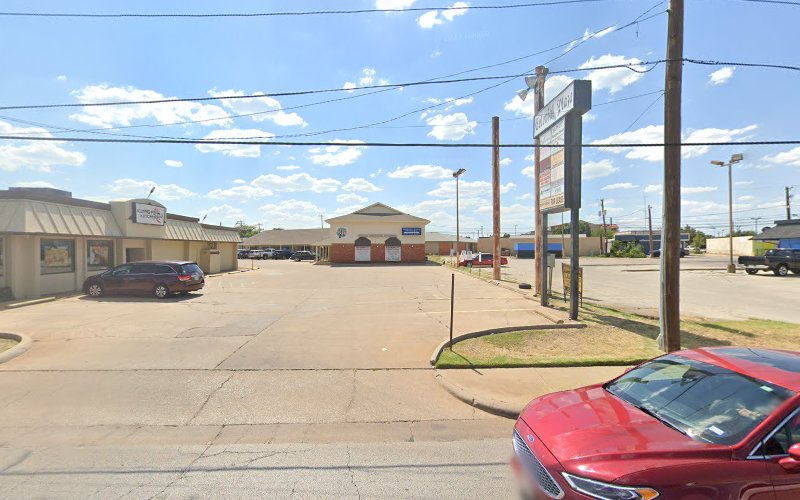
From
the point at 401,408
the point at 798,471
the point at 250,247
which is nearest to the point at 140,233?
the point at 401,408

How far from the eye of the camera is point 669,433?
2.79 m

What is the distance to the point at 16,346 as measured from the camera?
8.44m

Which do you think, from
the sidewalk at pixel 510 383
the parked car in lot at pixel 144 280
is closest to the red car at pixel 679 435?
the sidewalk at pixel 510 383

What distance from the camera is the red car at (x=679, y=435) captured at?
2.39 meters

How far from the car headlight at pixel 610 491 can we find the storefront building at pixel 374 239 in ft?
149

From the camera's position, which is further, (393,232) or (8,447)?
(393,232)

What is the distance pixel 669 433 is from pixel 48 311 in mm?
16922

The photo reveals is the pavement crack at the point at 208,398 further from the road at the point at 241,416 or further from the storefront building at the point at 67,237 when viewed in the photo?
the storefront building at the point at 67,237

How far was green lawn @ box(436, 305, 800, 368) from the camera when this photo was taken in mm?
7523

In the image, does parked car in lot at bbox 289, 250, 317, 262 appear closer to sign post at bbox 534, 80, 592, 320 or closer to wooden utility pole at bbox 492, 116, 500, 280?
wooden utility pole at bbox 492, 116, 500, 280

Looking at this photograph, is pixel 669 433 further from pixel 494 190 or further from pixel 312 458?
pixel 494 190

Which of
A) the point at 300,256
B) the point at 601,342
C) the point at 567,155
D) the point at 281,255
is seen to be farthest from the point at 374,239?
the point at 601,342

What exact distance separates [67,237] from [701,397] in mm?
22246

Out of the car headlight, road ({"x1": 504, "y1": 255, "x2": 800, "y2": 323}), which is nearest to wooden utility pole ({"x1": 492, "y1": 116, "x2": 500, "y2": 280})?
road ({"x1": 504, "y1": 255, "x2": 800, "y2": 323})
